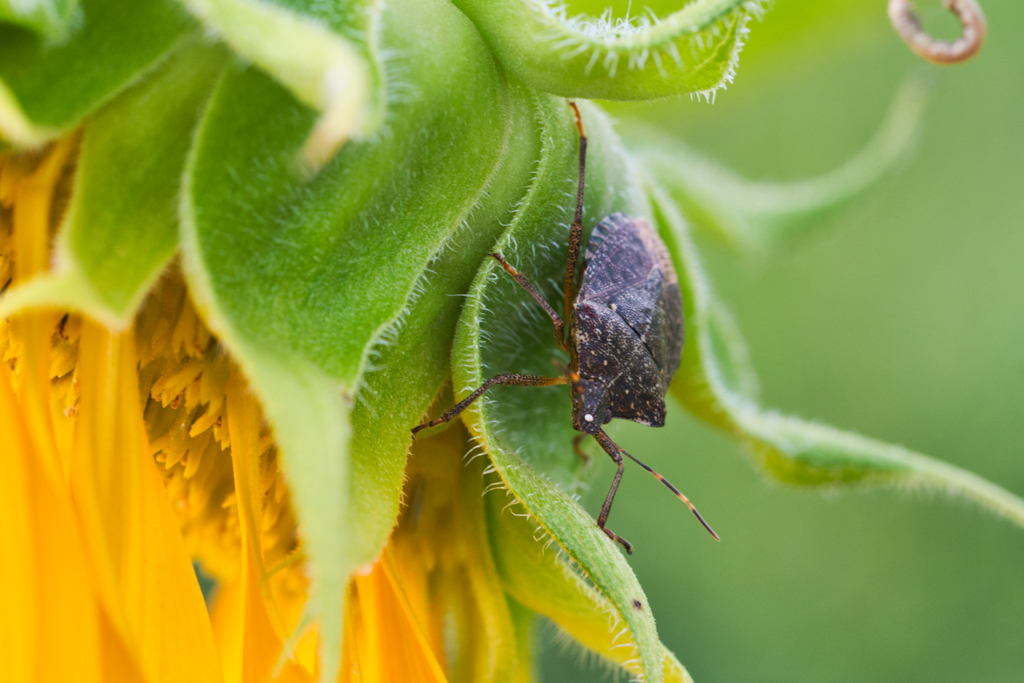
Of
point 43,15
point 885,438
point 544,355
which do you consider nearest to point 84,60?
point 43,15

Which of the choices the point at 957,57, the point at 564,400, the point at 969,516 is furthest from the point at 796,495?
the point at 957,57

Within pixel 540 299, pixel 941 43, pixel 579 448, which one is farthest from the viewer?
pixel 579 448

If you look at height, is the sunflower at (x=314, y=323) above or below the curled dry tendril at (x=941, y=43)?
below

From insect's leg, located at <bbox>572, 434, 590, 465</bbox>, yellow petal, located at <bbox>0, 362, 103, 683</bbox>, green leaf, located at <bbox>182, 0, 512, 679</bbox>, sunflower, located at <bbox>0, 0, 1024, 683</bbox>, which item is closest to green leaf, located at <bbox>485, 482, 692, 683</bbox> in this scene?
sunflower, located at <bbox>0, 0, 1024, 683</bbox>

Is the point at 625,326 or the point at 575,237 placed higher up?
the point at 575,237

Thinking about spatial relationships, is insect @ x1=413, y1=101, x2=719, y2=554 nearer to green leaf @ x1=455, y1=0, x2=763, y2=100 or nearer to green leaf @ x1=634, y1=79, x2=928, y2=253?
green leaf @ x1=455, y1=0, x2=763, y2=100

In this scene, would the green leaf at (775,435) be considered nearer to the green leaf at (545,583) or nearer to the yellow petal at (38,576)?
the green leaf at (545,583)

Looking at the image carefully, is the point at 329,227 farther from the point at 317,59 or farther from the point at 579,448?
the point at 579,448

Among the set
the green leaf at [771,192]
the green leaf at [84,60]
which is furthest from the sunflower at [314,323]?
the green leaf at [771,192]
